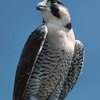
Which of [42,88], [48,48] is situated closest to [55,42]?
[48,48]

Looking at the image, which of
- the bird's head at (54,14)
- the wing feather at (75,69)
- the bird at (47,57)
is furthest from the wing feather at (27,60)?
the wing feather at (75,69)

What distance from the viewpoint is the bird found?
9.82 metres

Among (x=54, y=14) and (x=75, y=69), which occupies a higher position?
(x=54, y=14)

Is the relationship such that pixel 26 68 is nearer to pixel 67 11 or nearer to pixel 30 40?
pixel 30 40

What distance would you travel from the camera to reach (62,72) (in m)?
10.1

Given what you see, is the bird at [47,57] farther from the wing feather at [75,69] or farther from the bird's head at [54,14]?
the wing feather at [75,69]

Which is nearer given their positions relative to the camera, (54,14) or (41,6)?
(41,6)

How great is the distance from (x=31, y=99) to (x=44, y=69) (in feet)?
1.65

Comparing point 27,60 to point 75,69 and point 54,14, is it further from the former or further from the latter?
point 75,69

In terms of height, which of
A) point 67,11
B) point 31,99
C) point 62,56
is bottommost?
point 31,99

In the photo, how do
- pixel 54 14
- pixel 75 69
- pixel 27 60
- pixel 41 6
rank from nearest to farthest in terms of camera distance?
pixel 27 60
pixel 41 6
pixel 54 14
pixel 75 69

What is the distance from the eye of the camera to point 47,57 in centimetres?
990

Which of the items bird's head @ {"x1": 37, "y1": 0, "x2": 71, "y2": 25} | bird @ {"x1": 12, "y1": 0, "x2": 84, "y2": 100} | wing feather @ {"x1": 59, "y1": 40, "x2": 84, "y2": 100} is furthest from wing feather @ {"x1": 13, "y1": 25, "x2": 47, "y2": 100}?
wing feather @ {"x1": 59, "y1": 40, "x2": 84, "y2": 100}

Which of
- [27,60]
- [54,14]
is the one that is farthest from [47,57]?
[54,14]
